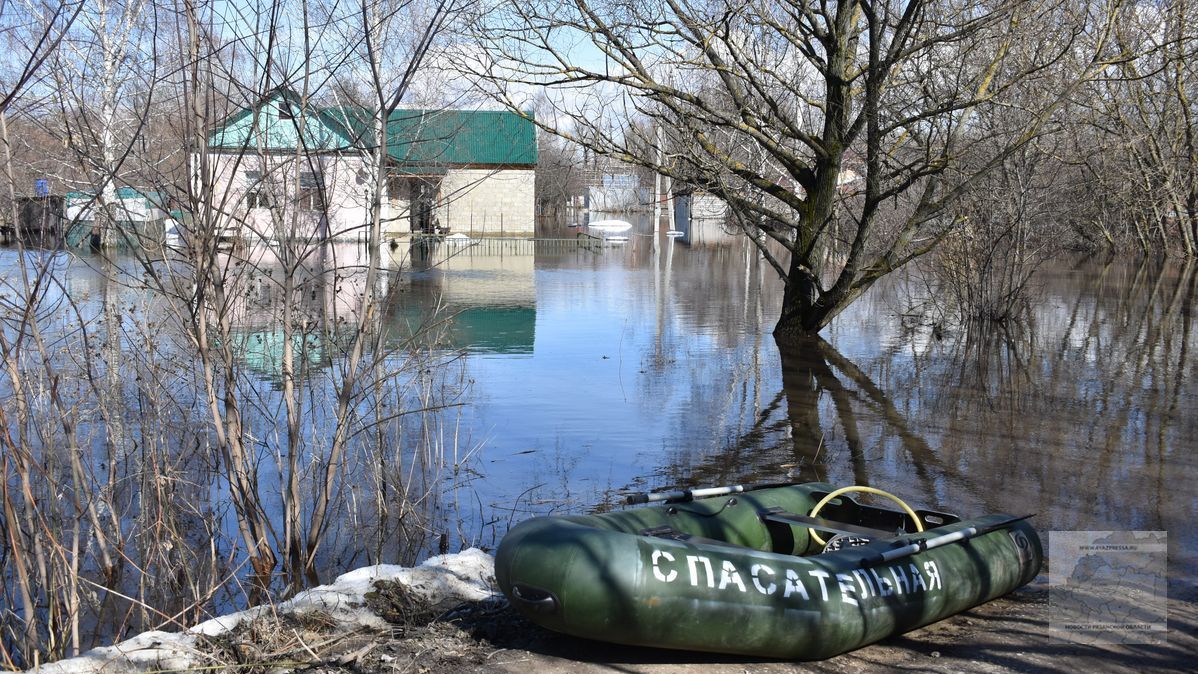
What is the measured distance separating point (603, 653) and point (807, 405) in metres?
7.34

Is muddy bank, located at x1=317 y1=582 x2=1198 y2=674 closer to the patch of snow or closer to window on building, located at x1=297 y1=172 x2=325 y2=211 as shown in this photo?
the patch of snow

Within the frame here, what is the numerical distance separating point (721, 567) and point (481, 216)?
133 feet

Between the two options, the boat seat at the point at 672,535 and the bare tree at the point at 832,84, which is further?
the bare tree at the point at 832,84

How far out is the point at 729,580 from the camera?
191 inches

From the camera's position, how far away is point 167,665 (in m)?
4.54

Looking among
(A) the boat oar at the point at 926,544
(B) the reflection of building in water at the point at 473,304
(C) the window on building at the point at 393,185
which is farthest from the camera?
(B) the reflection of building in water at the point at 473,304

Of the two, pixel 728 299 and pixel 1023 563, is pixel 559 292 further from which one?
pixel 1023 563

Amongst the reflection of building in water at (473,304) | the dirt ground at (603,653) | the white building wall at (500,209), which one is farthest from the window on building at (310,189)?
the white building wall at (500,209)

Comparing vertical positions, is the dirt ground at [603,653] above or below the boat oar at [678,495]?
below

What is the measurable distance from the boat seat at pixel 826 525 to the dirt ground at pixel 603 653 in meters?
0.62

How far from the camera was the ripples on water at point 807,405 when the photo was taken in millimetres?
8336

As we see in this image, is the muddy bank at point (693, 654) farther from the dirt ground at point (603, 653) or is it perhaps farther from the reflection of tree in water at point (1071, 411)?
the reflection of tree in water at point (1071, 411)

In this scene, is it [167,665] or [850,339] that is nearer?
[167,665]

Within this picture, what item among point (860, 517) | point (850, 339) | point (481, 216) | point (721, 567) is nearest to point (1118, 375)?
point (850, 339)
